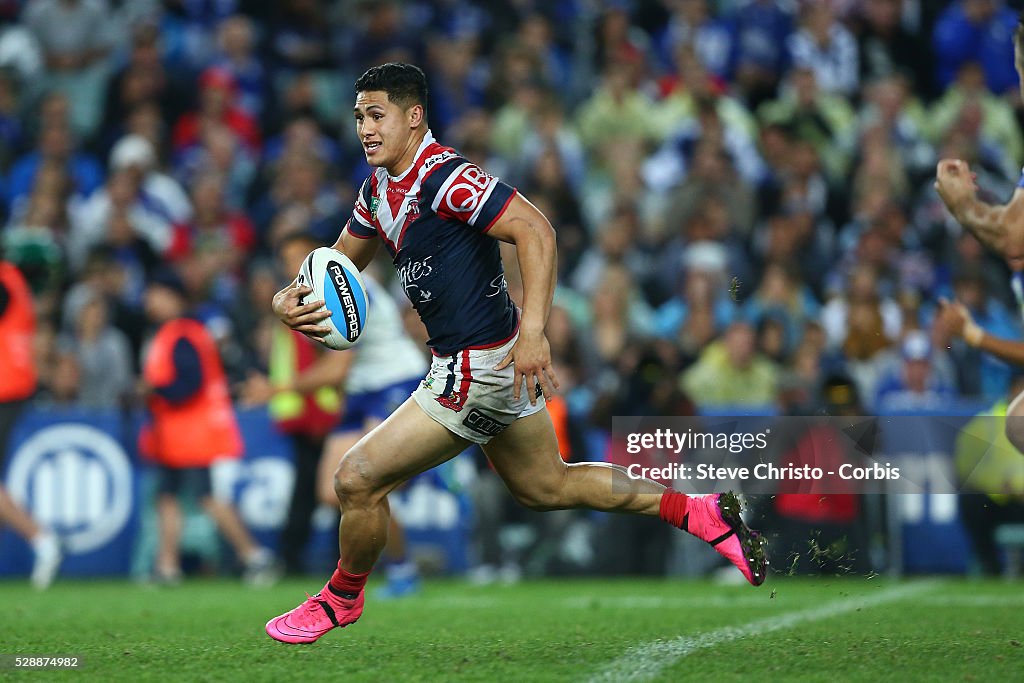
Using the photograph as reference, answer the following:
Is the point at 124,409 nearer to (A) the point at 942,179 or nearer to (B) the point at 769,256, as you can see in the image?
(B) the point at 769,256

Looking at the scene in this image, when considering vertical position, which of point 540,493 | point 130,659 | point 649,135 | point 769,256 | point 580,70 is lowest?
point 130,659

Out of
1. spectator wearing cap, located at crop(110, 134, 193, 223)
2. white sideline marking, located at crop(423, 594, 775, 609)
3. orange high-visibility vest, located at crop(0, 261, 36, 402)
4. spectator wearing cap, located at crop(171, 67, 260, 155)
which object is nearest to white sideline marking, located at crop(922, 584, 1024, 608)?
white sideline marking, located at crop(423, 594, 775, 609)

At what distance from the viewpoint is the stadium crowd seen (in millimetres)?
12539

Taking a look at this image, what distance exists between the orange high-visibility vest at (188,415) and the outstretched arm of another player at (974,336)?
22.3ft

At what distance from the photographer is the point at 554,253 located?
19.5 feet

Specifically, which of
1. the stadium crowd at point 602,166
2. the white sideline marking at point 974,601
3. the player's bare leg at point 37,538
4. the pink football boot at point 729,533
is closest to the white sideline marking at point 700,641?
the white sideline marking at point 974,601

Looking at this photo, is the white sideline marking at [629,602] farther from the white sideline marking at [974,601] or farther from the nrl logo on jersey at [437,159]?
the nrl logo on jersey at [437,159]

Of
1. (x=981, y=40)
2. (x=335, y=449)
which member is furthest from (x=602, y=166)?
(x=335, y=449)

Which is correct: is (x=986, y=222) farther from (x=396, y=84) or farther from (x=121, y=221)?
(x=121, y=221)

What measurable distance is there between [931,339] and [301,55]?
7609 mm

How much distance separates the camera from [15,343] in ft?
37.2

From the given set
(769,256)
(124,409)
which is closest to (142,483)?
(124,409)

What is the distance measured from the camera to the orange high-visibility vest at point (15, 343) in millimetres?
11258

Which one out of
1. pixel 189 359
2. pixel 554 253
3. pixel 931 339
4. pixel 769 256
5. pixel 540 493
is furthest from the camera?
pixel 769 256
